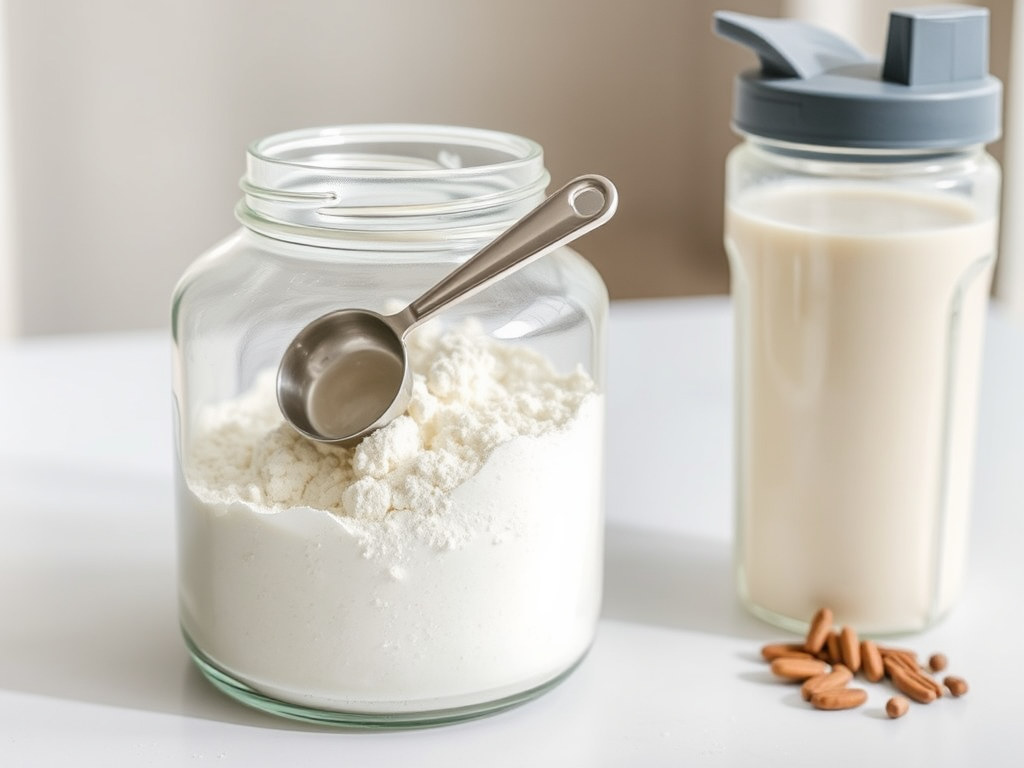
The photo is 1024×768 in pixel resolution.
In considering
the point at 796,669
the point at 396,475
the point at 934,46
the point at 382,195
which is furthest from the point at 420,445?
the point at 934,46

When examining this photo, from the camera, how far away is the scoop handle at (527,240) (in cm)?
69

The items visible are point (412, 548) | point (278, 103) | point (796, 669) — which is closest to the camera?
point (412, 548)

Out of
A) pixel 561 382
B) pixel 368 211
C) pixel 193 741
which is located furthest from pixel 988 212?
pixel 193 741

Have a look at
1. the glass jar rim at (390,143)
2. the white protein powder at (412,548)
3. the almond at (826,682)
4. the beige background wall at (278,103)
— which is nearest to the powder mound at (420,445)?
the white protein powder at (412,548)

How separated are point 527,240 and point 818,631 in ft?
1.06

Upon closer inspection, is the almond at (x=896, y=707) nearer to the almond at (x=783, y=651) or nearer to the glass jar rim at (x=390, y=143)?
the almond at (x=783, y=651)

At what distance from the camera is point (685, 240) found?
3086 millimetres

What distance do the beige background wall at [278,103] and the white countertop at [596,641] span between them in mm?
1362

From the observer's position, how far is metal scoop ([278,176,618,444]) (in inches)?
27.2

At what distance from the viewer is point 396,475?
2.29 feet

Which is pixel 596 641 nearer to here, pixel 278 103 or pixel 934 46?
pixel 934 46

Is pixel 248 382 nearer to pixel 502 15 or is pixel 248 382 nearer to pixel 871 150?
pixel 871 150

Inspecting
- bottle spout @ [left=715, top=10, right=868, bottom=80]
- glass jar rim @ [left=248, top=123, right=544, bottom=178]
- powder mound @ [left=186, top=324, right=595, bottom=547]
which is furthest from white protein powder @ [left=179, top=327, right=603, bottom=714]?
bottle spout @ [left=715, top=10, right=868, bottom=80]

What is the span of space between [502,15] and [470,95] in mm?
178
